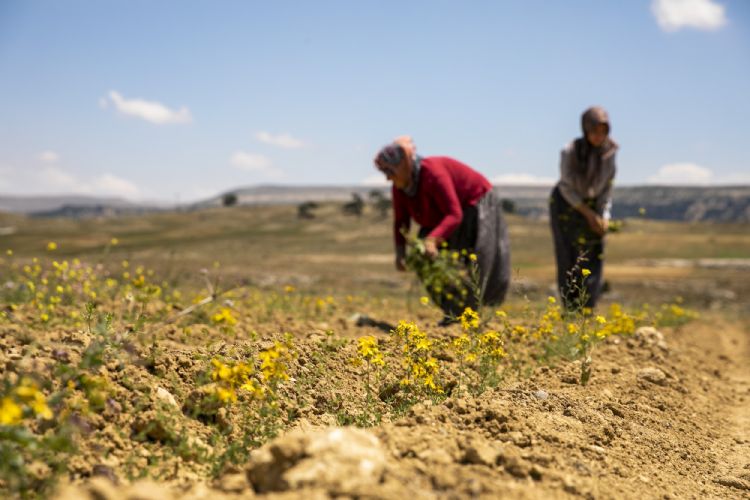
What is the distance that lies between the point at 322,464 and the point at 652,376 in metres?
3.07

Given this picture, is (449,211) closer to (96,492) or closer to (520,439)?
(520,439)

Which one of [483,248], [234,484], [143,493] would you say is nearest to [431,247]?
[483,248]

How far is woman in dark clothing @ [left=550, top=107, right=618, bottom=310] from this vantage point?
543 centimetres

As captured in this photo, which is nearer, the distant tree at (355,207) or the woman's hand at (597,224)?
the woman's hand at (597,224)

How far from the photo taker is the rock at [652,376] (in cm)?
406

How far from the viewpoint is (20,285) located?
5.88 metres

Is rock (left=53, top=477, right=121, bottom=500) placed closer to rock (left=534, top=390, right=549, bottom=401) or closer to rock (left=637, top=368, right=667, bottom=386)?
rock (left=534, top=390, right=549, bottom=401)

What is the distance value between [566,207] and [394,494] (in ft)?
15.1

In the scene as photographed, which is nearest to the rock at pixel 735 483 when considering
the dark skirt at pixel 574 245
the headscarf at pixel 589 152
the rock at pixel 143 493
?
the rock at pixel 143 493

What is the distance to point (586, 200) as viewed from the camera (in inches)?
220

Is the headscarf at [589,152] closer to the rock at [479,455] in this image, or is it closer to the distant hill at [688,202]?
the rock at [479,455]

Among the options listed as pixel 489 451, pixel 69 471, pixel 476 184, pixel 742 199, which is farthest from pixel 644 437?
pixel 742 199

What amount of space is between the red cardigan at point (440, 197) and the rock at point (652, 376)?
1.69 meters

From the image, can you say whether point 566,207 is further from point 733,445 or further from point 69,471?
point 69,471
